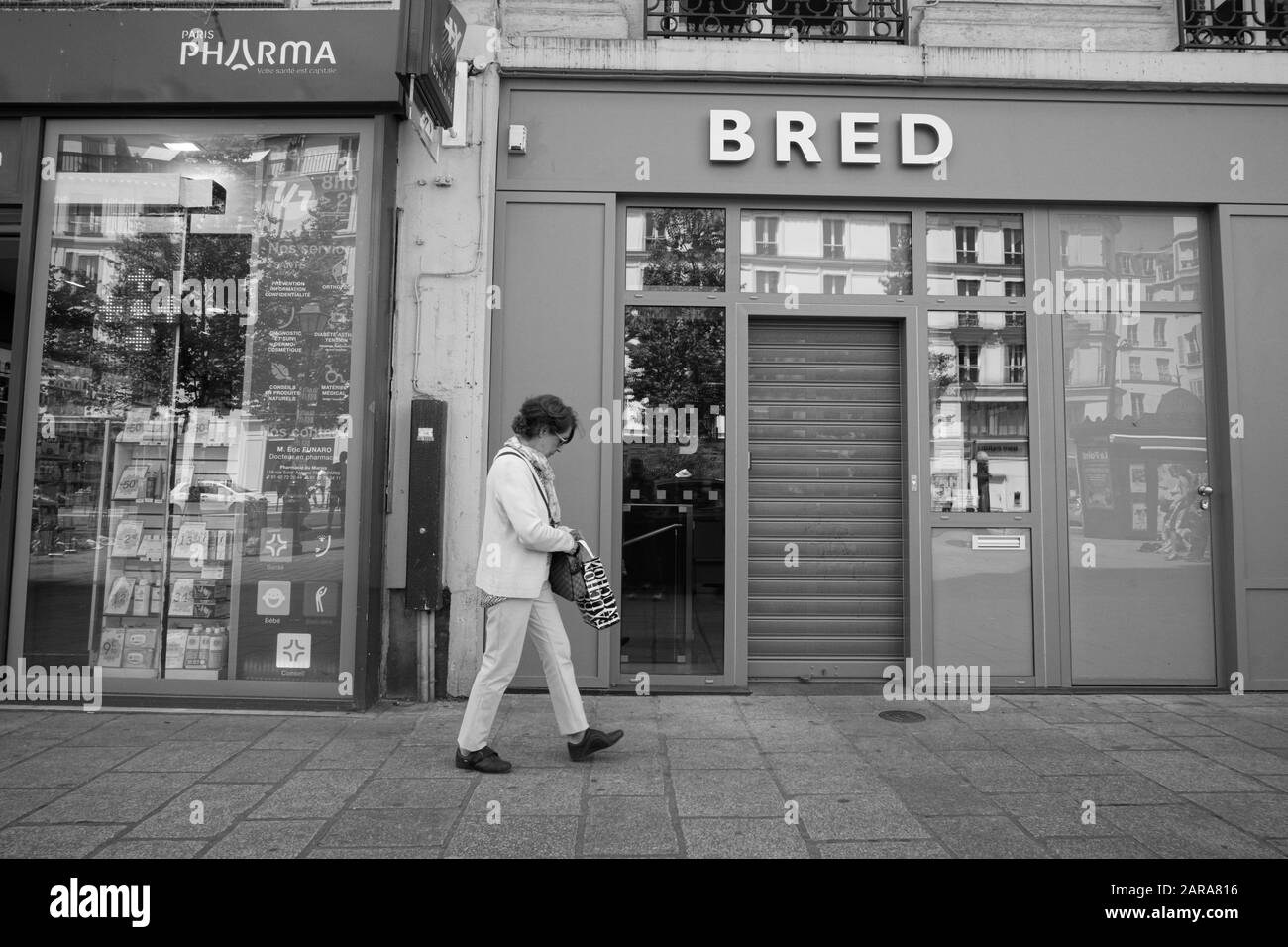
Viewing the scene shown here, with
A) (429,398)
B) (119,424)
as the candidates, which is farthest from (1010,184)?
(119,424)

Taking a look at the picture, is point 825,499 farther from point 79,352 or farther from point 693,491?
point 79,352

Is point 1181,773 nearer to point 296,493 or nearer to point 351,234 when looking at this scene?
point 296,493

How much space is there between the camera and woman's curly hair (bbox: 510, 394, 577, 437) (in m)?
4.24

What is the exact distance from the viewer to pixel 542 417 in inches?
167

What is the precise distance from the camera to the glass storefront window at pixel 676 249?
6148 millimetres

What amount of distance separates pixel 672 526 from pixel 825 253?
2.43 metres

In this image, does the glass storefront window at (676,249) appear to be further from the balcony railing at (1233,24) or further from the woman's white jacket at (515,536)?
the balcony railing at (1233,24)

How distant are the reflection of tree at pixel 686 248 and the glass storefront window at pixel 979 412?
1732 millimetres

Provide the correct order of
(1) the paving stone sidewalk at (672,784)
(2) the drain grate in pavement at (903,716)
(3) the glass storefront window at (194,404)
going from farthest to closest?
(3) the glass storefront window at (194,404) → (2) the drain grate in pavement at (903,716) → (1) the paving stone sidewalk at (672,784)

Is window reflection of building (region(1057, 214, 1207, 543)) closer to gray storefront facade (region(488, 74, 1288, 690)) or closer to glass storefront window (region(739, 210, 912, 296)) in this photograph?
gray storefront facade (region(488, 74, 1288, 690))

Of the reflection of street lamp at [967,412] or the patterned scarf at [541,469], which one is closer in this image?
the patterned scarf at [541,469]

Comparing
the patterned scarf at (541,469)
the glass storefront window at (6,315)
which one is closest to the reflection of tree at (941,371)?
the patterned scarf at (541,469)

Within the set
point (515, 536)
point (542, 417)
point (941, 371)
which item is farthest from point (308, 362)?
point (941, 371)

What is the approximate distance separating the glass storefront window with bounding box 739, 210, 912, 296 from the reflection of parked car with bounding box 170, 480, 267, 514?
3.94 m
